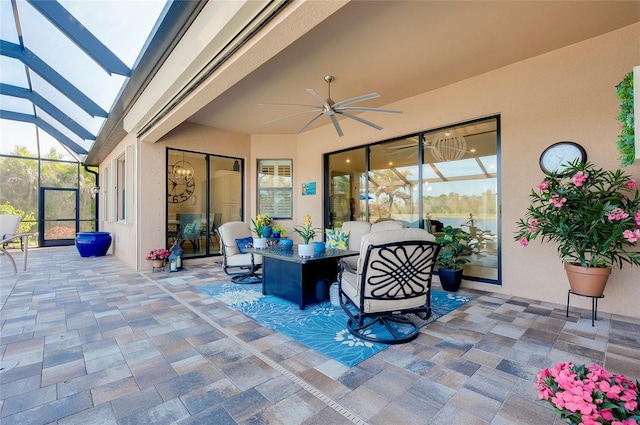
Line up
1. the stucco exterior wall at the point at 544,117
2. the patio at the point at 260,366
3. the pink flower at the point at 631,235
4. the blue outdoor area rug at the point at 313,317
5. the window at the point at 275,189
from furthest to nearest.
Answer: the window at the point at 275,189, the stucco exterior wall at the point at 544,117, the pink flower at the point at 631,235, the blue outdoor area rug at the point at 313,317, the patio at the point at 260,366

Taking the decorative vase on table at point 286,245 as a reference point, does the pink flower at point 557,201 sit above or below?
above

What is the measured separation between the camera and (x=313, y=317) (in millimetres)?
3254

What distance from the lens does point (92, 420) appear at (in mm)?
1626

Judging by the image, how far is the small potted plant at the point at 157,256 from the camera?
5762 millimetres

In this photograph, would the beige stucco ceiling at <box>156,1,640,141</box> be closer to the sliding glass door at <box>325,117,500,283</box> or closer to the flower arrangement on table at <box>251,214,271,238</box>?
the sliding glass door at <box>325,117,500,283</box>

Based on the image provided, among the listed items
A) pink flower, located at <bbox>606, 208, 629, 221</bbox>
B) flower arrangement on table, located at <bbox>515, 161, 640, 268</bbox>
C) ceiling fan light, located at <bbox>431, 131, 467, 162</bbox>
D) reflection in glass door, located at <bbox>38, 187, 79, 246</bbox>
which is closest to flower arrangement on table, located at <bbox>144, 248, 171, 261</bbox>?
ceiling fan light, located at <bbox>431, 131, 467, 162</bbox>

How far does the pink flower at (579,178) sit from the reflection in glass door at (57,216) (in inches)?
542

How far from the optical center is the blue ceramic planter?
764 cm

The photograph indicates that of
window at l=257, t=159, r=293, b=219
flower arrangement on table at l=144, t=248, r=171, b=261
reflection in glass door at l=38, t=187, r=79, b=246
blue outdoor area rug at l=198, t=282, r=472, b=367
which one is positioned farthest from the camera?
reflection in glass door at l=38, t=187, r=79, b=246

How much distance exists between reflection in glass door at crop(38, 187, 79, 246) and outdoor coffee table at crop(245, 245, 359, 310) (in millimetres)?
10117

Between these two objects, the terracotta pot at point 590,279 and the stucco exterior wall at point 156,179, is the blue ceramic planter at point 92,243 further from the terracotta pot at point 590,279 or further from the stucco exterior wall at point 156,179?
the terracotta pot at point 590,279

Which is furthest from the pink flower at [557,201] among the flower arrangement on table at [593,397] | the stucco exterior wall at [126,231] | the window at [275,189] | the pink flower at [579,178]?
the stucco exterior wall at [126,231]

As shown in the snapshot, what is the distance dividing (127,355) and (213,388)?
3.27ft

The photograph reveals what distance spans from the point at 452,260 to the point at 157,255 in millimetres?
5526
